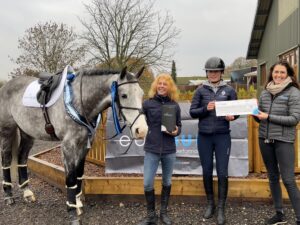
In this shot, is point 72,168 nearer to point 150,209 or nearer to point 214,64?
point 150,209

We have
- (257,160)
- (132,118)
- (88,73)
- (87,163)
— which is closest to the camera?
(132,118)

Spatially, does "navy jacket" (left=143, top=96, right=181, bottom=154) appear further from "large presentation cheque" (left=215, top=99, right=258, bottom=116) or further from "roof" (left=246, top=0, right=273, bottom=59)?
"roof" (left=246, top=0, right=273, bottom=59)

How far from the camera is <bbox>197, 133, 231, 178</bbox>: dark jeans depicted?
13.4 feet

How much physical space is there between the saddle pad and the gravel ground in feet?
4.92

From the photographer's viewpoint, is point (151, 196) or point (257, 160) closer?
point (151, 196)

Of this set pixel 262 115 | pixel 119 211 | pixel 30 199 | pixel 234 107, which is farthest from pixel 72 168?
pixel 262 115

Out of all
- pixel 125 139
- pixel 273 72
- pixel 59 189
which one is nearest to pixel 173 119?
pixel 273 72

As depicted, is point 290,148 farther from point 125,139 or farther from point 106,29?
point 106,29

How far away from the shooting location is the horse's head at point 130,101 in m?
3.65

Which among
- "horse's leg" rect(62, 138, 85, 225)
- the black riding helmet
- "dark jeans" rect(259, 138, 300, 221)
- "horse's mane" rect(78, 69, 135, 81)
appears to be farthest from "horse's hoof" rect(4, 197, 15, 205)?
"dark jeans" rect(259, 138, 300, 221)

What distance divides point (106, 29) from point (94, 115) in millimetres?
18365

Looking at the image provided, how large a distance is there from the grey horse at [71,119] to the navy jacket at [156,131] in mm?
268

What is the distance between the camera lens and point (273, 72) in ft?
12.6

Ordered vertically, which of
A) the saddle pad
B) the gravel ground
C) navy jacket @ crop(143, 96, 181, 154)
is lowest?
the gravel ground
